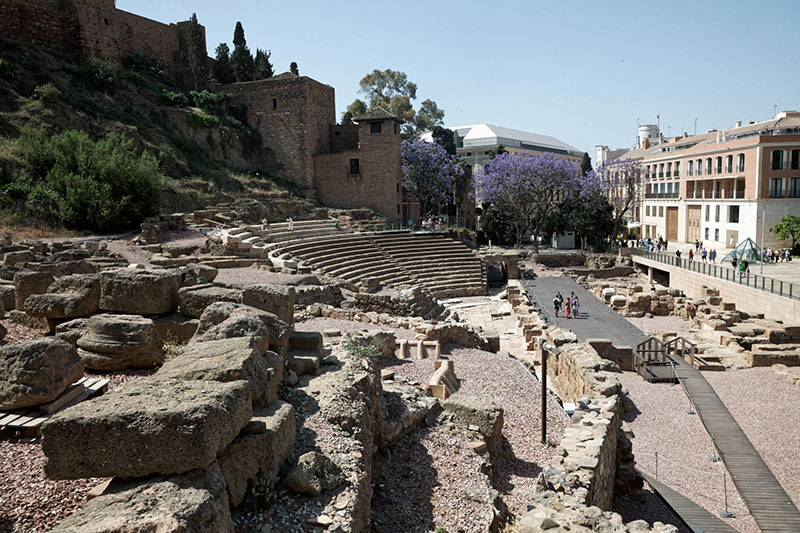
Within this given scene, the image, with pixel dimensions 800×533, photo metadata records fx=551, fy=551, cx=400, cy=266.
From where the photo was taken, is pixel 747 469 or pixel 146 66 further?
pixel 146 66

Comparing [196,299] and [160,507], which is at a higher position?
[196,299]

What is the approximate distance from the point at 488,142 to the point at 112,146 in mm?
47862

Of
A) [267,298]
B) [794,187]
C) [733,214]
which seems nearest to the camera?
[267,298]

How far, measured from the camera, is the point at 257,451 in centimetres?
488

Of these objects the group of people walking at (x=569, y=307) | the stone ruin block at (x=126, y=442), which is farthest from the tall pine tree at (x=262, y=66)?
the stone ruin block at (x=126, y=442)

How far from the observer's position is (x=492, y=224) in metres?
43.2

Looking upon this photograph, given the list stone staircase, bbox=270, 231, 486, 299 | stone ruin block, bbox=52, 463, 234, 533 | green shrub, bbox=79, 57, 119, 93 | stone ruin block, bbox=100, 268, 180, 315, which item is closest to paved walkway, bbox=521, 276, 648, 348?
stone staircase, bbox=270, 231, 486, 299

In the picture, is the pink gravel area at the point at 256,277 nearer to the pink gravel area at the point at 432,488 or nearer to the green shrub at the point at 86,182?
the green shrub at the point at 86,182

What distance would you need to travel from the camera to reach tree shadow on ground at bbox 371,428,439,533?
20.3ft

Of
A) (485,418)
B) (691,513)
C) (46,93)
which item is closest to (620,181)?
(691,513)

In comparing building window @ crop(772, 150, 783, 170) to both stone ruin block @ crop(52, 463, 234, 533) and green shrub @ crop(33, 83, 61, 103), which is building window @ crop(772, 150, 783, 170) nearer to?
stone ruin block @ crop(52, 463, 234, 533)

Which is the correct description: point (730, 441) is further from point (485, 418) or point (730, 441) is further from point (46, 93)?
point (46, 93)

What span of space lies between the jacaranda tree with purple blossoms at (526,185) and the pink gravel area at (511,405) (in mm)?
26388

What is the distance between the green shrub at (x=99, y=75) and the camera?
3145cm
